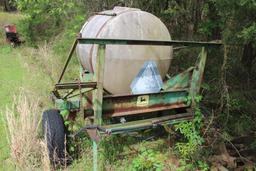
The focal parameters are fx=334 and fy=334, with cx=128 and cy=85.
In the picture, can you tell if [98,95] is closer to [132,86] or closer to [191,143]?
[132,86]

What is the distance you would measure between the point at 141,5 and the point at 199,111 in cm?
354

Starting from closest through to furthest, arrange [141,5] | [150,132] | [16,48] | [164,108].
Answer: [164,108]
[150,132]
[141,5]
[16,48]

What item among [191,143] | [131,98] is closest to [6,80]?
[131,98]

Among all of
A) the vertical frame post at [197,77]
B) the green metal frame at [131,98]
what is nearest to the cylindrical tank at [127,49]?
the green metal frame at [131,98]

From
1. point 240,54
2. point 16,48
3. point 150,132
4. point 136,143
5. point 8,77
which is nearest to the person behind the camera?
point 136,143

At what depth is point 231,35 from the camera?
14.4ft

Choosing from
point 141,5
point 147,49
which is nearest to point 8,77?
point 141,5

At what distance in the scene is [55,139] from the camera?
13.2 feet

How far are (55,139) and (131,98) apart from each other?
40.9 inches

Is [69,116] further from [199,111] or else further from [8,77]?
[8,77]

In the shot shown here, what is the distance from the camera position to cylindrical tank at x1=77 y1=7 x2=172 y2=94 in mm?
4141

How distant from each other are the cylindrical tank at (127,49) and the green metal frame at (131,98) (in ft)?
0.83

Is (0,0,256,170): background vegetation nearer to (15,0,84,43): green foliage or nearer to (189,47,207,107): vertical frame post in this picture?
(189,47,207,107): vertical frame post

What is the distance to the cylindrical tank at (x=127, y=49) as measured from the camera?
13.6ft
